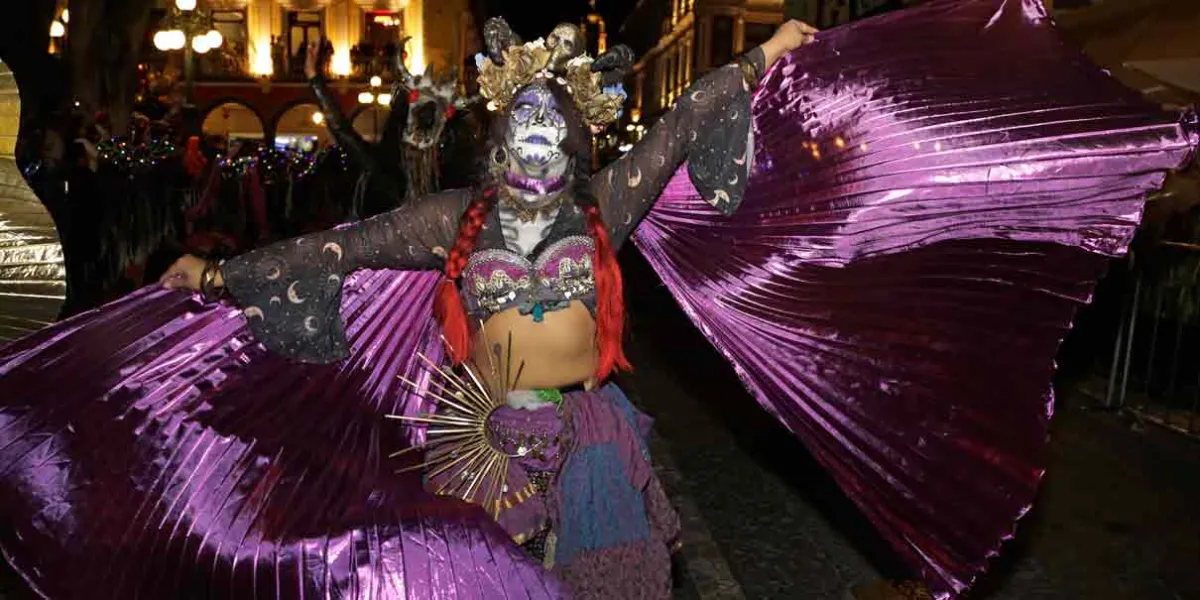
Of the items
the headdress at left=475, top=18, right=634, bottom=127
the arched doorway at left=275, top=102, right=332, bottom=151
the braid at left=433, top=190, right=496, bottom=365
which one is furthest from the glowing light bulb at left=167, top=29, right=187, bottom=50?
the arched doorway at left=275, top=102, right=332, bottom=151

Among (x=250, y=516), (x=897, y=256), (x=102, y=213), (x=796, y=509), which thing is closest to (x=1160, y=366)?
(x=796, y=509)

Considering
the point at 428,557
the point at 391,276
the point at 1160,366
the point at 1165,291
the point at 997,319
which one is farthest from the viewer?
the point at 1160,366

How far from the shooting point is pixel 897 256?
317cm

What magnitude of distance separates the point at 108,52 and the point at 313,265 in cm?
1474

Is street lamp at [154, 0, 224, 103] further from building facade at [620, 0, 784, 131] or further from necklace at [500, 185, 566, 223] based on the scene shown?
necklace at [500, 185, 566, 223]

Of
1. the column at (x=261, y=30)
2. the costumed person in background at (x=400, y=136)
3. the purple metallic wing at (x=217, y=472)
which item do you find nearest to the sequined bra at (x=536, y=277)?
the purple metallic wing at (x=217, y=472)

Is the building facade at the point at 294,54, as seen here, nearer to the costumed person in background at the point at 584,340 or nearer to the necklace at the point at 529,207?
the costumed person in background at the point at 584,340

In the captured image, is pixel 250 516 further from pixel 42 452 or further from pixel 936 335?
pixel 936 335

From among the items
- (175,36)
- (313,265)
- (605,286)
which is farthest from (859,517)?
(175,36)

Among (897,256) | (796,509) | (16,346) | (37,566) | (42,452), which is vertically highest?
(897,256)

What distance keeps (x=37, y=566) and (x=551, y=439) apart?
53.2 inches

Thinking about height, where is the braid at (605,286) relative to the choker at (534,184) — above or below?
below

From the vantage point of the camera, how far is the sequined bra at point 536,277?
121 inches

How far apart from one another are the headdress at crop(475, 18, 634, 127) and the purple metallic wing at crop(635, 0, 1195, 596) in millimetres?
436
